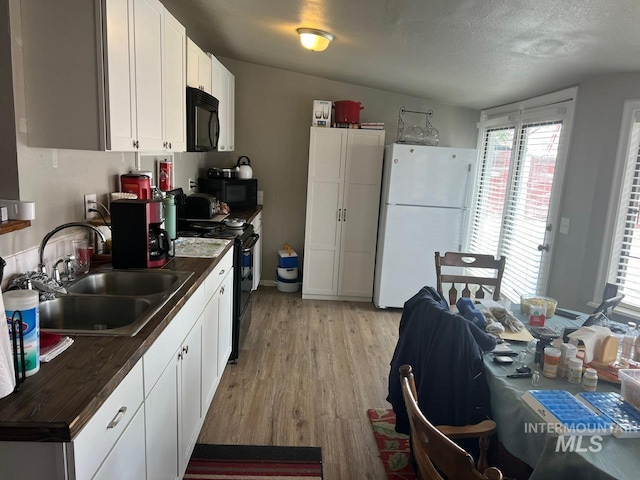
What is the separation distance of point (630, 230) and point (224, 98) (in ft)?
11.2

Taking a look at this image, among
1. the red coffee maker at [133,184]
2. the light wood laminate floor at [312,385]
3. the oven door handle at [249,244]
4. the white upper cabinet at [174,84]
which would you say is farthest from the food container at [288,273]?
the red coffee maker at [133,184]

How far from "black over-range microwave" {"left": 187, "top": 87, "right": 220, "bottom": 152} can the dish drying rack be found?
6.41 ft

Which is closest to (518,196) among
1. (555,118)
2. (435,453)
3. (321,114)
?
(555,118)

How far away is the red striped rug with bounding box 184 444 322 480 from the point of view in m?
2.14

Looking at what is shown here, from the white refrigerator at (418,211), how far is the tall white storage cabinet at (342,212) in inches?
6.7

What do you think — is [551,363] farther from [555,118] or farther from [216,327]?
[555,118]

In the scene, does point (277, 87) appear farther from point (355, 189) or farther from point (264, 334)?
point (264, 334)

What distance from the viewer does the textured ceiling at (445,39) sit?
200cm

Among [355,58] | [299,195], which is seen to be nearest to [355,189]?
[299,195]

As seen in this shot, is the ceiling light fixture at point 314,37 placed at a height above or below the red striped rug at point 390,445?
above

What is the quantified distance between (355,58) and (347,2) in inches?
52.9

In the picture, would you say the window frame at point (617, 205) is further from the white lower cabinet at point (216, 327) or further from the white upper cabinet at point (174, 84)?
the white upper cabinet at point (174, 84)

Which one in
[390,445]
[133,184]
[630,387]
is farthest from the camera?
[133,184]

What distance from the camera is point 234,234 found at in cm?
323
